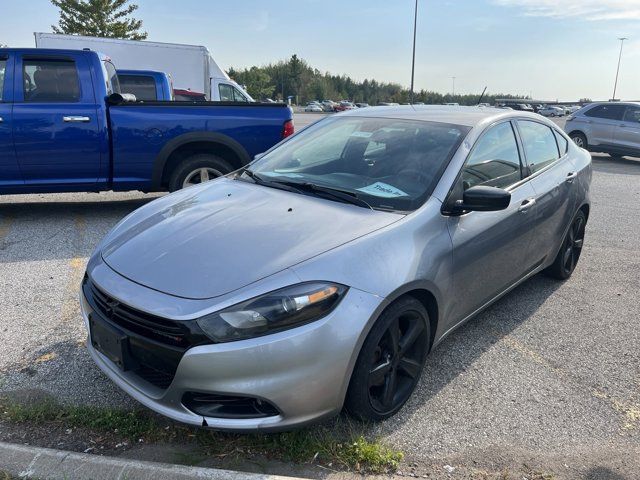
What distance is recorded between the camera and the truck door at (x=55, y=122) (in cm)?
598

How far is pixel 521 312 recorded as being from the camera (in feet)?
14.0

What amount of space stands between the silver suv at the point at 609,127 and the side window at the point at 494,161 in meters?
11.8

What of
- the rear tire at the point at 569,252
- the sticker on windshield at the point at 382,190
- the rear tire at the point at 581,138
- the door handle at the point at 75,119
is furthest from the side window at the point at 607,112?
the sticker on windshield at the point at 382,190

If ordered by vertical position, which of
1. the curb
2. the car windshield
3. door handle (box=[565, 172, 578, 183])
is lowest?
the curb

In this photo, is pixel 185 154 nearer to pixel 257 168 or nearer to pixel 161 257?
pixel 257 168

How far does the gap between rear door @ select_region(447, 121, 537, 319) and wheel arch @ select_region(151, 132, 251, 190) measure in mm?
3623

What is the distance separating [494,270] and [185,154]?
4493 millimetres

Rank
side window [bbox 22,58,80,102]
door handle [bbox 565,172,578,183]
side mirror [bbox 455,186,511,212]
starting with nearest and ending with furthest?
side mirror [bbox 455,186,511,212]
door handle [bbox 565,172,578,183]
side window [bbox 22,58,80,102]

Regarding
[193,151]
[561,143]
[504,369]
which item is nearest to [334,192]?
[504,369]

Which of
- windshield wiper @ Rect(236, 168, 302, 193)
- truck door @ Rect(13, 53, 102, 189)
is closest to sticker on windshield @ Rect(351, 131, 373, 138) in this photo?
windshield wiper @ Rect(236, 168, 302, 193)

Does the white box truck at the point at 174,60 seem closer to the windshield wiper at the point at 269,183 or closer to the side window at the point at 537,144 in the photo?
the side window at the point at 537,144

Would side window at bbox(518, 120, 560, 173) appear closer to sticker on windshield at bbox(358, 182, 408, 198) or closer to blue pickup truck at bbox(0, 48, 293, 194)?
sticker on windshield at bbox(358, 182, 408, 198)

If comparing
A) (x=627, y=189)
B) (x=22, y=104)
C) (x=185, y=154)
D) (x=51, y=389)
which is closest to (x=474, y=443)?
(x=51, y=389)

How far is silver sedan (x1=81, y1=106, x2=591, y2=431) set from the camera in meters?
2.29
